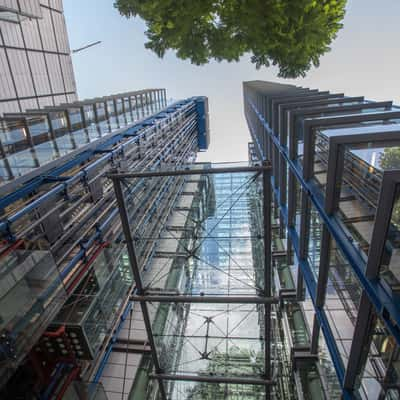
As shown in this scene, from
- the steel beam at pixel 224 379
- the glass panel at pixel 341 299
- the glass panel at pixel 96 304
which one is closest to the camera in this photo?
the glass panel at pixel 341 299

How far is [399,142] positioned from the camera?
16.1 feet

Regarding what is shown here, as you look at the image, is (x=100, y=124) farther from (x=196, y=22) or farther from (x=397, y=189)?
(x=397, y=189)

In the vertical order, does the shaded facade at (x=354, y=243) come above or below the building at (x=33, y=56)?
below

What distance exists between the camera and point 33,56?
61.4 ft

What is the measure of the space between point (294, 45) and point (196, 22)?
3.07 meters

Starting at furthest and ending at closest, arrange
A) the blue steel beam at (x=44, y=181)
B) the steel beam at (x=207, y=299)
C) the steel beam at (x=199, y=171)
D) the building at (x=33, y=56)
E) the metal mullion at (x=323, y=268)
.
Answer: the building at (x=33, y=56) → the steel beam at (x=207, y=299) → the metal mullion at (x=323, y=268) → the blue steel beam at (x=44, y=181) → the steel beam at (x=199, y=171)

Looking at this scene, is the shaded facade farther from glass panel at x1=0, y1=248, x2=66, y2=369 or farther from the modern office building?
glass panel at x1=0, y1=248, x2=66, y2=369

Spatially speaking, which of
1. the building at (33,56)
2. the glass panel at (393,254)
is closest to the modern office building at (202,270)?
the glass panel at (393,254)

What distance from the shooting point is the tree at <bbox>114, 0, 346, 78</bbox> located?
264 inches

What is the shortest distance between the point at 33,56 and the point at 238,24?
1764 centimetres

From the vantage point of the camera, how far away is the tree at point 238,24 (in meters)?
6.71

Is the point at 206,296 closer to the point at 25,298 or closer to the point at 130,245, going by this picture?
the point at 130,245

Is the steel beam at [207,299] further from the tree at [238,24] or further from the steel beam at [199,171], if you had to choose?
the tree at [238,24]

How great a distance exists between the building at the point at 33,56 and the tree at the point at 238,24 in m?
11.7
